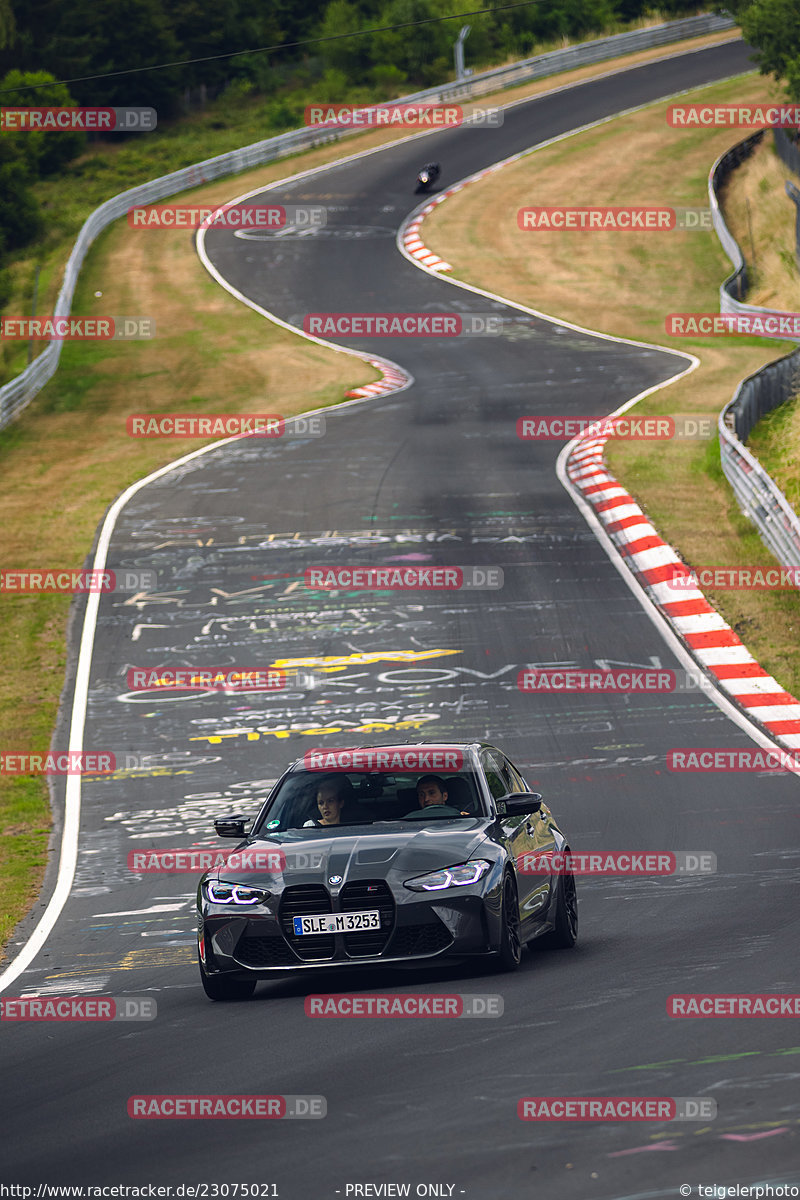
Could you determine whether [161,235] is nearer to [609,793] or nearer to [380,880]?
[609,793]

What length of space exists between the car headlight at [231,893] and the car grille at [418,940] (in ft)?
2.64

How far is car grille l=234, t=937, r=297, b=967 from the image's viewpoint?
31.2 feet

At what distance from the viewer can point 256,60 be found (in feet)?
291

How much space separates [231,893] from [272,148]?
2388 inches

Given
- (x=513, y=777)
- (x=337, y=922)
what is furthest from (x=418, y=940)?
(x=513, y=777)

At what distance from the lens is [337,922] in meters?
9.41

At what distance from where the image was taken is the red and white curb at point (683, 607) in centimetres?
1852

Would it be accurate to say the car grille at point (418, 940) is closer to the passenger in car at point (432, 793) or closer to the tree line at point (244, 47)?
the passenger in car at point (432, 793)

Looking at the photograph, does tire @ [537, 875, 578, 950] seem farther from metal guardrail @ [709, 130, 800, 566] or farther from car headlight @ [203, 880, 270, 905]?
metal guardrail @ [709, 130, 800, 566]

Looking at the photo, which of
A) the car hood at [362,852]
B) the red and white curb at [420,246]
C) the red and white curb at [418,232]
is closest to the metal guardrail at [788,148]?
the red and white curb at [418,232]

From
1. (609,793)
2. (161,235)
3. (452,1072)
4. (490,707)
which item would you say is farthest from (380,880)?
(161,235)

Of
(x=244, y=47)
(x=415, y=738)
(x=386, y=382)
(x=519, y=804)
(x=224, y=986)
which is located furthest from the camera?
(x=244, y=47)

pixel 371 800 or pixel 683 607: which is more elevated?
pixel 371 800

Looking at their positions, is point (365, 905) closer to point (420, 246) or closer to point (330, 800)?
point (330, 800)
